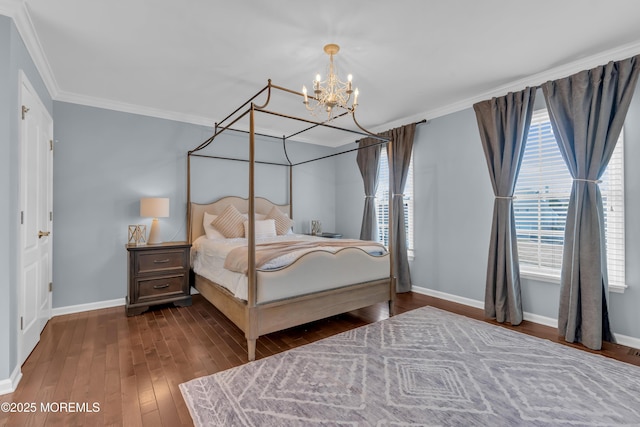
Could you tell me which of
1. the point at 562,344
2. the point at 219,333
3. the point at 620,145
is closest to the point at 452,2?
the point at 620,145

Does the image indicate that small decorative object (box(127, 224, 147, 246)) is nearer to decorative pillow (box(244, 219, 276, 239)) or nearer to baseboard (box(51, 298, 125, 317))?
baseboard (box(51, 298, 125, 317))

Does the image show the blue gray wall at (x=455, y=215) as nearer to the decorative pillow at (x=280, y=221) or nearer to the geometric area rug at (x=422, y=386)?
the geometric area rug at (x=422, y=386)

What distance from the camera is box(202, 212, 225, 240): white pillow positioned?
4273mm

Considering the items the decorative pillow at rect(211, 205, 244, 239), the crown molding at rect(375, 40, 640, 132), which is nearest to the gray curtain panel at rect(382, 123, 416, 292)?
the crown molding at rect(375, 40, 640, 132)

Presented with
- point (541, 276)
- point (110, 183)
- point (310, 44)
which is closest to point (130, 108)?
point (110, 183)

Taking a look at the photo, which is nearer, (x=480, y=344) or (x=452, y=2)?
(x=452, y=2)

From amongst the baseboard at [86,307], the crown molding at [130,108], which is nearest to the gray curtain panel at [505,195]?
the crown molding at [130,108]

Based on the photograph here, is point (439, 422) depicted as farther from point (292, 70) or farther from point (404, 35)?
point (292, 70)

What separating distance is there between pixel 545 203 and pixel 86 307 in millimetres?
5494

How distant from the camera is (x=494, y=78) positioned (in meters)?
3.28

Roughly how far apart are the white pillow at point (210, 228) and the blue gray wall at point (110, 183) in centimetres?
30

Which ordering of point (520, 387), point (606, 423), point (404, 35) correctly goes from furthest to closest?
point (404, 35) < point (520, 387) < point (606, 423)

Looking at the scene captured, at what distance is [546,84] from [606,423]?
2934 mm

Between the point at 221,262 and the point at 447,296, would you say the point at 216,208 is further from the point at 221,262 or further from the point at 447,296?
Answer: the point at 447,296
